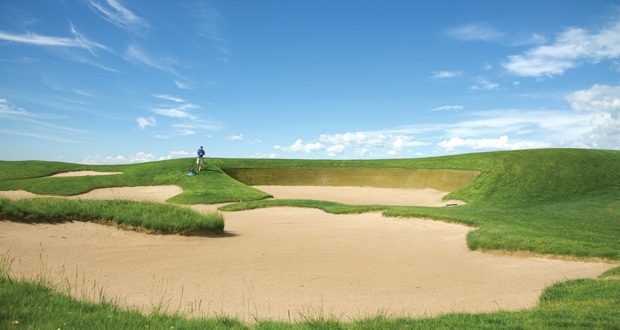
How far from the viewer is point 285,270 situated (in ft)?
39.4

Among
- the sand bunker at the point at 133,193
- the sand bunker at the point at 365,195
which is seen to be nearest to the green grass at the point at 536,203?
the sand bunker at the point at 365,195

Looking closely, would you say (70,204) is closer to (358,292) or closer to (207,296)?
(207,296)

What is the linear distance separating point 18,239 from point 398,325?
12.4 metres

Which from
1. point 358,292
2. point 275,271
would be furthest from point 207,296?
point 358,292

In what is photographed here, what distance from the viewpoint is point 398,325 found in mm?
6574

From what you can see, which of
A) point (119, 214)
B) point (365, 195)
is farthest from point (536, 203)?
point (119, 214)

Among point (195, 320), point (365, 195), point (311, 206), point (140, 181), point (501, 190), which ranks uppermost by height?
point (140, 181)

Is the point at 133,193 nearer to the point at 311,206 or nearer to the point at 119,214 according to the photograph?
the point at 311,206

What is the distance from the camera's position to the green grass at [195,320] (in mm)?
6098

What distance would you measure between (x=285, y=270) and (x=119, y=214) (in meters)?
8.08

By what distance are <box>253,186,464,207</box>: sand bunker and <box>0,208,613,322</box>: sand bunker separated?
671 inches

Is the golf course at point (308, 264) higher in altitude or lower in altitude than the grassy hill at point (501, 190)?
lower

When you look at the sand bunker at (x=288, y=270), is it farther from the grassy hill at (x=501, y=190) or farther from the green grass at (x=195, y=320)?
the grassy hill at (x=501, y=190)

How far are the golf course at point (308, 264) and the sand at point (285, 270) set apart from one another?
0.19 ft
